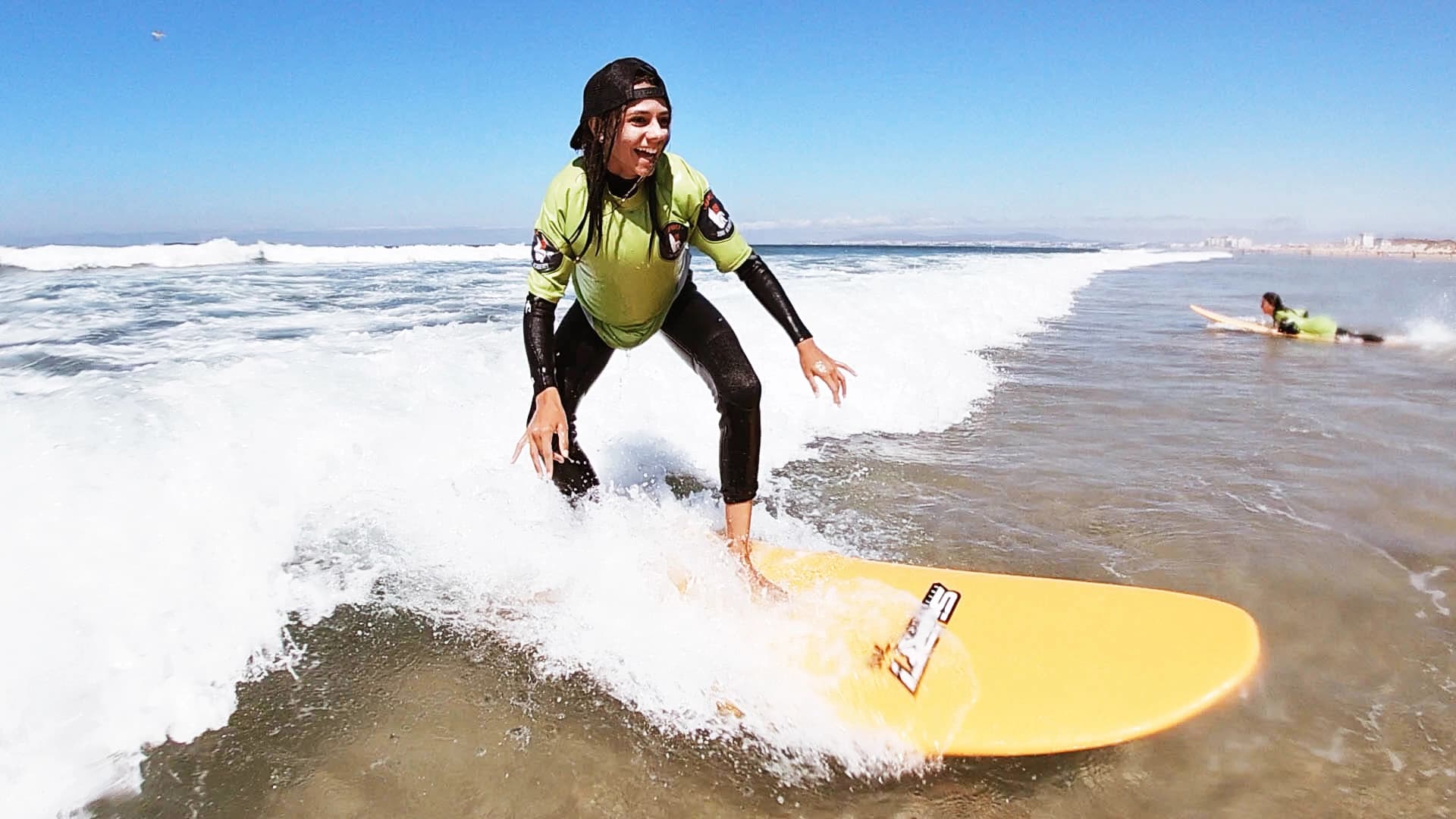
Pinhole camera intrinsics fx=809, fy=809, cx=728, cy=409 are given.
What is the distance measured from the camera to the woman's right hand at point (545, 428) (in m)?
2.54

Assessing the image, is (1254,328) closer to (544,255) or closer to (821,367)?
(821,367)

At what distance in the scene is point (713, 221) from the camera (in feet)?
9.33

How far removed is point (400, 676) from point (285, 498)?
1.58 m

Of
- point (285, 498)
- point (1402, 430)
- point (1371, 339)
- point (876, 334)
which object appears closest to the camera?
point (285, 498)

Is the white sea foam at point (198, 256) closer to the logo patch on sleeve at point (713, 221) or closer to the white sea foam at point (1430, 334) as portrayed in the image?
the logo patch on sleeve at point (713, 221)

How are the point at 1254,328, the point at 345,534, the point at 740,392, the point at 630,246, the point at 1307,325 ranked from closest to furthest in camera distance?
the point at 630,246 → the point at 740,392 → the point at 345,534 → the point at 1307,325 → the point at 1254,328

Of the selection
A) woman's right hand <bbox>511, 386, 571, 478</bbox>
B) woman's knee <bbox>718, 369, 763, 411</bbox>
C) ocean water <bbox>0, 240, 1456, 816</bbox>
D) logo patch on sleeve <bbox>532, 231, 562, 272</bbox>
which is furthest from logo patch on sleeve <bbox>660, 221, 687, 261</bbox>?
ocean water <bbox>0, 240, 1456, 816</bbox>

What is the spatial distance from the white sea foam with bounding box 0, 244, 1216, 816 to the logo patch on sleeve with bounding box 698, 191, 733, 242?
114 centimetres

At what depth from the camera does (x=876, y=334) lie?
8891 millimetres

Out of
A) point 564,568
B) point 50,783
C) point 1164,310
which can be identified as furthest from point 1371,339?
point 50,783

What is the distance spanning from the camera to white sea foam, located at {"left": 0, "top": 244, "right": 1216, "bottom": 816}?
2.32 meters

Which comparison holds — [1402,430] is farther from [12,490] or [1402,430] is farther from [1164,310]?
[1164,310]

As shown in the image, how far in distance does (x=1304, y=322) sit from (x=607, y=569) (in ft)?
38.1

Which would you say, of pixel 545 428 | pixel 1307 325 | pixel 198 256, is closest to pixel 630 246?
pixel 545 428
